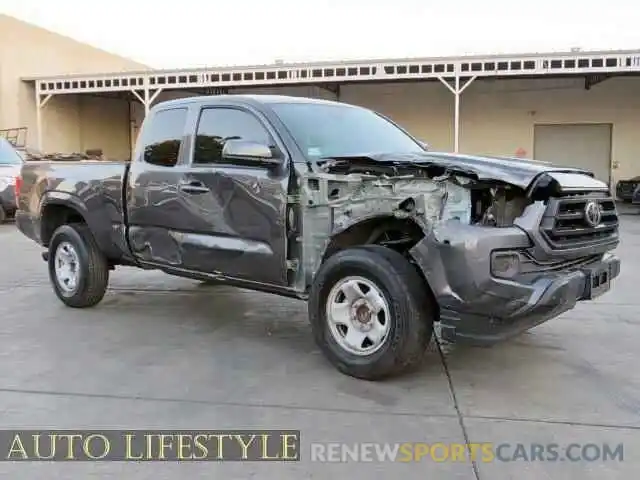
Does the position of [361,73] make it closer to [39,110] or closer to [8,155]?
[8,155]

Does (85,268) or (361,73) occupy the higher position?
(361,73)

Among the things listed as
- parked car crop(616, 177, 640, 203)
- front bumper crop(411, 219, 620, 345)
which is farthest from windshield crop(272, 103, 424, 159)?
parked car crop(616, 177, 640, 203)

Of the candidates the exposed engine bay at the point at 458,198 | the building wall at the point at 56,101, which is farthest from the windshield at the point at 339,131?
the building wall at the point at 56,101

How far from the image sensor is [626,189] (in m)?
22.2

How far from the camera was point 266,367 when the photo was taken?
4.73 metres

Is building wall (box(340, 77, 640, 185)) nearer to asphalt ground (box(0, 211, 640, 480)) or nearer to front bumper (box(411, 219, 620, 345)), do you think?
asphalt ground (box(0, 211, 640, 480))

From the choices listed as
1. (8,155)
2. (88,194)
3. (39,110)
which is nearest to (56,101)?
(39,110)

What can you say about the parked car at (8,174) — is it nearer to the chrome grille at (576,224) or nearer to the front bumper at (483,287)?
the front bumper at (483,287)

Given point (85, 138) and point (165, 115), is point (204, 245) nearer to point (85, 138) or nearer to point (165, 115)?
point (165, 115)

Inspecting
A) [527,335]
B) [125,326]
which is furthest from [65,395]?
[527,335]

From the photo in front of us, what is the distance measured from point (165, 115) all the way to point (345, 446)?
12.1ft

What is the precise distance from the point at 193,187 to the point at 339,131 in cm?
127

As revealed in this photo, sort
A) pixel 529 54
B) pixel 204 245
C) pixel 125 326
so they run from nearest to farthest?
1. pixel 204 245
2. pixel 125 326
3. pixel 529 54

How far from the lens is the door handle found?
17.3ft
